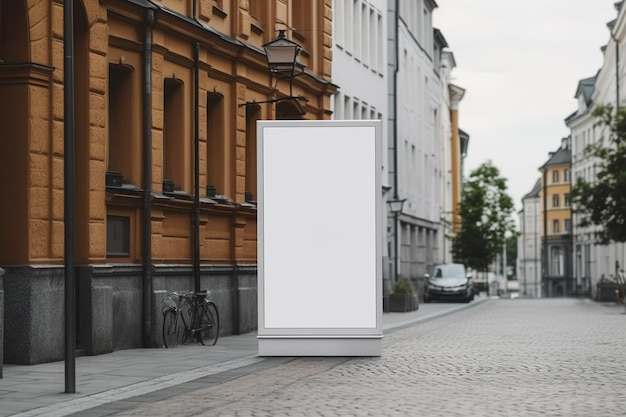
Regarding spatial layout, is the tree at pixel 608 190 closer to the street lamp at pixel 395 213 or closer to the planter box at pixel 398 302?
the street lamp at pixel 395 213

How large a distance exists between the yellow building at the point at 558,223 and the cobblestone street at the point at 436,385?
125195 mm

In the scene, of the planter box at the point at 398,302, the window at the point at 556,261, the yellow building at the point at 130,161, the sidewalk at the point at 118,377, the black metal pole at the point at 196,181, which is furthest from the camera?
the window at the point at 556,261

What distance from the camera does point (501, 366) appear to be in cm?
1841

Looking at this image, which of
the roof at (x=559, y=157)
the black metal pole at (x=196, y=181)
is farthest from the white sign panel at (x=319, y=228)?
the roof at (x=559, y=157)

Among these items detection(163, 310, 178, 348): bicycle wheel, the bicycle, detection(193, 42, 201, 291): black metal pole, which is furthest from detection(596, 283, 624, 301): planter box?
detection(163, 310, 178, 348): bicycle wheel

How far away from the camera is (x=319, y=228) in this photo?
65.3ft

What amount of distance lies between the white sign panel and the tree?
36.1m

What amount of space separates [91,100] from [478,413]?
10183 mm

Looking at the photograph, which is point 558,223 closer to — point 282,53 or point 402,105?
point 402,105

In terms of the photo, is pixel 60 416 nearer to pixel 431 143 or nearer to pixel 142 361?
pixel 142 361

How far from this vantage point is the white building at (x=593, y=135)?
8406 cm

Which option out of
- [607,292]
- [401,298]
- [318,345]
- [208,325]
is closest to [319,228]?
[318,345]

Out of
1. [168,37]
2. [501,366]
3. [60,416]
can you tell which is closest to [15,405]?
[60,416]

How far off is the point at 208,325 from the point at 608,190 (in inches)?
1330
